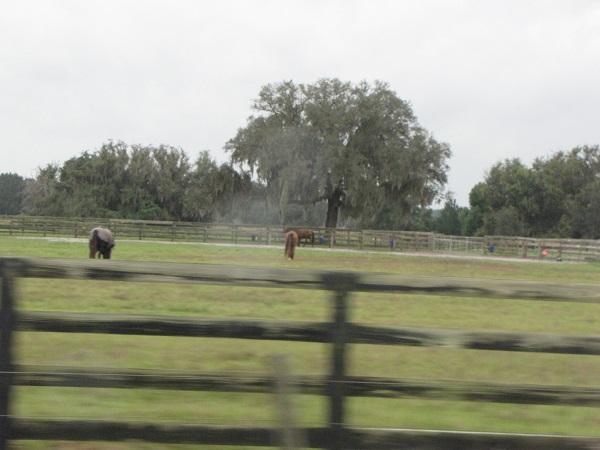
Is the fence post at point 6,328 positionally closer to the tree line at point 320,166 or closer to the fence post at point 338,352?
the fence post at point 338,352

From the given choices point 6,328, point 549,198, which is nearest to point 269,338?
point 6,328

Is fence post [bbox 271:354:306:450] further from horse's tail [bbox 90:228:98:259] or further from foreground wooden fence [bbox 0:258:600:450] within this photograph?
horse's tail [bbox 90:228:98:259]

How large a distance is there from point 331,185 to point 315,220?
52.9ft

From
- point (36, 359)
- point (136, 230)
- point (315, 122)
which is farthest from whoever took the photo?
point (315, 122)

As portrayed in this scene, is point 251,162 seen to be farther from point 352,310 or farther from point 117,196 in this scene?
point 352,310

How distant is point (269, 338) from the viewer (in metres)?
4.26

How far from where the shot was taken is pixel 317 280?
4.18 m

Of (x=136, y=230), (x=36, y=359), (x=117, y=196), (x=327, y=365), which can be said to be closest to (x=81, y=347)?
(x=36, y=359)

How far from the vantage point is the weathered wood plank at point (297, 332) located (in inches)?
165

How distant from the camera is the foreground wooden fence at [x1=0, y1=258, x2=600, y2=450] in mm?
4168

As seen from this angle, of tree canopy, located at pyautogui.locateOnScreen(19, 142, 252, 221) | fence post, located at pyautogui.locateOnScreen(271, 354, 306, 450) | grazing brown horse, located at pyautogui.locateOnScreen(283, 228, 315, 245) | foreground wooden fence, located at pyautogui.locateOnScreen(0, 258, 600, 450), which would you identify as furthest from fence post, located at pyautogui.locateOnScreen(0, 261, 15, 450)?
tree canopy, located at pyautogui.locateOnScreen(19, 142, 252, 221)

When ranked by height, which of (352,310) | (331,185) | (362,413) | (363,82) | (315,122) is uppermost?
(363,82)

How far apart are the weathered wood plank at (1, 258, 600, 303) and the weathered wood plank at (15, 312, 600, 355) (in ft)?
0.75

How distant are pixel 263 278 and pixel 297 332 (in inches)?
14.4
